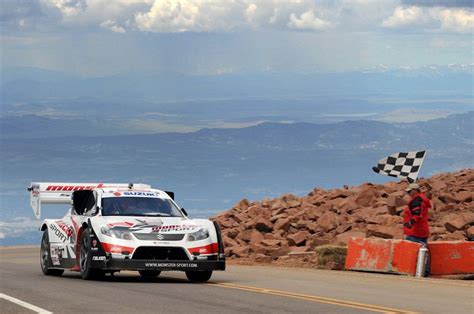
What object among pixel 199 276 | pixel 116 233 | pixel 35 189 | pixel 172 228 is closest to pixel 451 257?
pixel 199 276

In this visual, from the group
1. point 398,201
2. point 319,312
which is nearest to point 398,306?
point 319,312

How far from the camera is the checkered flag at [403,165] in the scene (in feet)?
82.9

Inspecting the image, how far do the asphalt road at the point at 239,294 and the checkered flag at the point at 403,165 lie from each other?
150 inches

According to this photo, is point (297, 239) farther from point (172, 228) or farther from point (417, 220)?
point (172, 228)

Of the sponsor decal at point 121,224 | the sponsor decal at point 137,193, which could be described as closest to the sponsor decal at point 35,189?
the sponsor decal at point 137,193

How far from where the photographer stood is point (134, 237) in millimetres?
18609

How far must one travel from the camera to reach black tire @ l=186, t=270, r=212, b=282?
19391mm

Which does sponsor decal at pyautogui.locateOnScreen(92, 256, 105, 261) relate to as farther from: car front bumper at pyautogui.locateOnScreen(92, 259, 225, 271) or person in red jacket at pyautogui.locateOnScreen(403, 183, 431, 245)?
person in red jacket at pyautogui.locateOnScreen(403, 183, 431, 245)

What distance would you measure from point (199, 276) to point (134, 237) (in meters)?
1.52

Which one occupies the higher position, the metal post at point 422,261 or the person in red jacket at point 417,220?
the person in red jacket at point 417,220

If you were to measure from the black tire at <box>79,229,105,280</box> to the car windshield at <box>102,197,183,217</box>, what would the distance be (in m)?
0.54

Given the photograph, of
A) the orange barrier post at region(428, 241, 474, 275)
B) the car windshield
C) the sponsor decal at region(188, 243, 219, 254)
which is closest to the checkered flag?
the orange barrier post at region(428, 241, 474, 275)

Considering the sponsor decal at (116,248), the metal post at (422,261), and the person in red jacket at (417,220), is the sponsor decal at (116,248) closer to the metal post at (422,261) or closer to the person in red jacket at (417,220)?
the metal post at (422,261)

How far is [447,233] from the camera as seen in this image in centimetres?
2825
